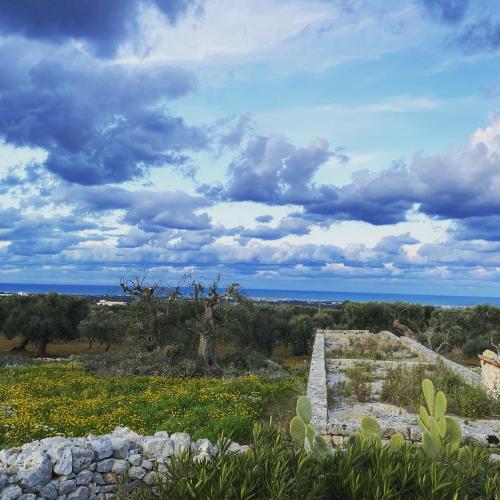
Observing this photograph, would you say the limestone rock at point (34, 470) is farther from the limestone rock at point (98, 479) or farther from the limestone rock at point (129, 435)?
the limestone rock at point (129, 435)

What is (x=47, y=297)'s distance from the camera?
1378 inches

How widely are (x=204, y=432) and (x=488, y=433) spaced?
4730mm

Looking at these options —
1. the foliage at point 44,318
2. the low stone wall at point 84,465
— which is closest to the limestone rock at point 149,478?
the low stone wall at point 84,465

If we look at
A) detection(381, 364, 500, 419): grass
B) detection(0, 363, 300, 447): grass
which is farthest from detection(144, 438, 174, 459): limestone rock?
detection(381, 364, 500, 419): grass

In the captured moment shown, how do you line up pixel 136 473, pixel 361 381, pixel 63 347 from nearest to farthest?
pixel 136 473 < pixel 361 381 < pixel 63 347

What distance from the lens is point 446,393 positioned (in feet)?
A: 35.6

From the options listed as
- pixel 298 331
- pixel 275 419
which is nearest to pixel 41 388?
pixel 275 419

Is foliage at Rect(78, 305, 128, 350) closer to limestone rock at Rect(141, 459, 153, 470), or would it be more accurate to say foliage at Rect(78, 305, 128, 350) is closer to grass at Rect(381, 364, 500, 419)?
grass at Rect(381, 364, 500, 419)

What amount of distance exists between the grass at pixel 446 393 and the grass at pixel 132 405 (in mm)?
2585

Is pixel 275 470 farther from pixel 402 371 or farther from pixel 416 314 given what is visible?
pixel 416 314

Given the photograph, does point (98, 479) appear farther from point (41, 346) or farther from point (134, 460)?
point (41, 346)

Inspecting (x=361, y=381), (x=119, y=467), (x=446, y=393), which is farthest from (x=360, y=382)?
(x=119, y=467)

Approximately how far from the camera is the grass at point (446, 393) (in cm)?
A: 962

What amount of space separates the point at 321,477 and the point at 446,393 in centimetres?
681
